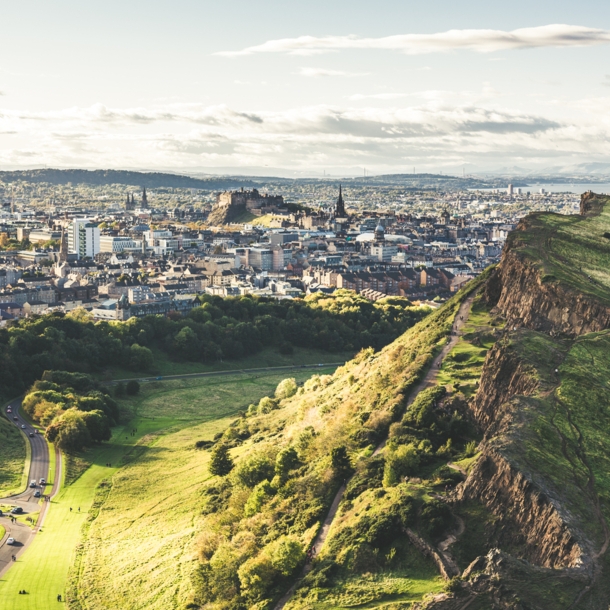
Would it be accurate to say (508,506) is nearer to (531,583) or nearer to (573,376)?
(531,583)

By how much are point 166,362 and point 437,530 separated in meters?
71.7

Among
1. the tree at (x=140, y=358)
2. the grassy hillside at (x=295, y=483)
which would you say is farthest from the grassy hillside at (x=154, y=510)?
the tree at (x=140, y=358)

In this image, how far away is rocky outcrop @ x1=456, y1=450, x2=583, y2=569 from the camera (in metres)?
27.8

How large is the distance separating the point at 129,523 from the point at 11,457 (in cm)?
1649

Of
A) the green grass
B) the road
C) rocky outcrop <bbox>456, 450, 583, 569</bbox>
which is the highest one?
the green grass

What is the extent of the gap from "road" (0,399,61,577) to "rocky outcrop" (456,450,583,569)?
→ 2572 cm

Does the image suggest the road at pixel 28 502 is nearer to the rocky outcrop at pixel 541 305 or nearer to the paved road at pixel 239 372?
the paved road at pixel 239 372

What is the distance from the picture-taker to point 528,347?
40719 mm

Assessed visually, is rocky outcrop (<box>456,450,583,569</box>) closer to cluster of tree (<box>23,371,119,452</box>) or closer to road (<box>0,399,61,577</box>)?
road (<box>0,399,61,577</box>)

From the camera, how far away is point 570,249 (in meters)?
64.4

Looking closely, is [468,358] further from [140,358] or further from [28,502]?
[140,358]

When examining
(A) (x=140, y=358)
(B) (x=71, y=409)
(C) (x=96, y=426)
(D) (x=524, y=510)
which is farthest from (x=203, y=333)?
(D) (x=524, y=510)

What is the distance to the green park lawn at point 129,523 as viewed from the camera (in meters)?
44.4

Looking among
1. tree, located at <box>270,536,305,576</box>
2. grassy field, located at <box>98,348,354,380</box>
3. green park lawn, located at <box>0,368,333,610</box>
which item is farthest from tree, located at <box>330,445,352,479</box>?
grassy field, located at <box>98,348,354,380</box>
